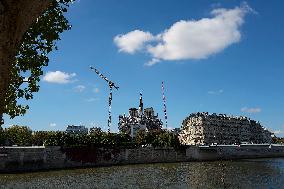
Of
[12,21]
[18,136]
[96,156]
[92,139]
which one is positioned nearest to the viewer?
[12,21]

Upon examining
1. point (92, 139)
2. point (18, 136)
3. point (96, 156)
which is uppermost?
point (18, 136)

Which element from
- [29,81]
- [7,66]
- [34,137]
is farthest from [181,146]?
[7,66]

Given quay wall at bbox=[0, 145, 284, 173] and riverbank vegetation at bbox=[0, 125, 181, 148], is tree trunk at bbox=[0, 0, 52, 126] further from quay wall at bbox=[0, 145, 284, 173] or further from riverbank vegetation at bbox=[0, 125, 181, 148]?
riverbank vegetation at bbox=[0, 125, 181, 148]

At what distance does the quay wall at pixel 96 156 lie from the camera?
83.3 meters

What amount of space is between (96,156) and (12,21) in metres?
96.4

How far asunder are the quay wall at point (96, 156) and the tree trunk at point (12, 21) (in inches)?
3112

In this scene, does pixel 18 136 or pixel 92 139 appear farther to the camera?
pixel 18 136

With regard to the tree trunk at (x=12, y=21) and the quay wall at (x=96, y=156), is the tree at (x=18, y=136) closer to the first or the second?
the quay wall at (x=96, y=156)

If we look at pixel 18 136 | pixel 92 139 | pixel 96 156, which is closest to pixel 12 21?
pixel 96 156

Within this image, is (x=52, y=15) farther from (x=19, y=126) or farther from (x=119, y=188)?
(x=19, y=126)

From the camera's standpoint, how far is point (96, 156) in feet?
327

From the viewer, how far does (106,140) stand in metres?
106

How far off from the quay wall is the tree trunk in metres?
79.0

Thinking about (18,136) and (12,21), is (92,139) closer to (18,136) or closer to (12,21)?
(18,136)
